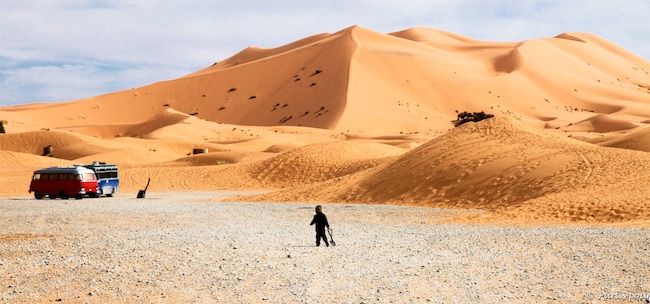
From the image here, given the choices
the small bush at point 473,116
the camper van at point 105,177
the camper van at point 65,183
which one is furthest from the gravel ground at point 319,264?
the small bush at point 473,116

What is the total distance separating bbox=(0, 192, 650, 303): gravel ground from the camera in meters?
9.34

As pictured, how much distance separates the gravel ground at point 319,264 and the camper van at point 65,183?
14011 mm

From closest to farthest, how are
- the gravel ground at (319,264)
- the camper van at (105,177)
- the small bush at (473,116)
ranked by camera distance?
the gravel ground at (319,264)
the camper van at (105,177)
the small bush at (473,116)

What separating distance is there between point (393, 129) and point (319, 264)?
76.6m

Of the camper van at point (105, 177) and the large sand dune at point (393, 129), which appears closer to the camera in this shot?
the large sand dune at point (393, 129)

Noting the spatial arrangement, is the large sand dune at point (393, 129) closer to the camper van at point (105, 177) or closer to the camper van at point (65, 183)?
the camper van at point (105, 177)

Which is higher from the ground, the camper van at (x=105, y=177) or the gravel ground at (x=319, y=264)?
the camper van at (x=105, y=177)

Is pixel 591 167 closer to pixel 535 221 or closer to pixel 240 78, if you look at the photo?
pixel 535 221

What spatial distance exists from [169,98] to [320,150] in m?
76.5

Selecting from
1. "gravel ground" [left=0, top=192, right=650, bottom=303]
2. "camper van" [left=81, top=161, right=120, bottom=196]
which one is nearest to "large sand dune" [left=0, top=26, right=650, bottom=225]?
"camper van" [left=81, top=161, right=120, bottom=196]

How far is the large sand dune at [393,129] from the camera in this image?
2739 centimetres

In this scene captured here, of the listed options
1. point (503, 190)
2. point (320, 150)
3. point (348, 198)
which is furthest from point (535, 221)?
point (320, 150)

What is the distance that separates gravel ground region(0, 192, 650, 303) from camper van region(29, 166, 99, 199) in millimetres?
14011

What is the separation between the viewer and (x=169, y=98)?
120 metres
